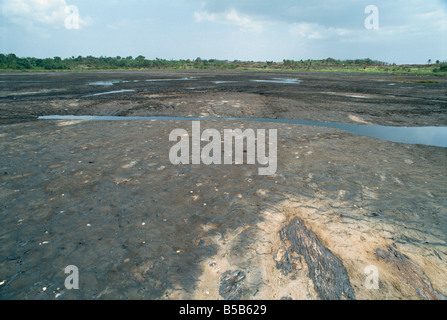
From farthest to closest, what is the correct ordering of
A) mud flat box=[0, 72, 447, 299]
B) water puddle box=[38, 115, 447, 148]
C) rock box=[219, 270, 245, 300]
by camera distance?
water puddle box=[38, 115, 447, 148], mud flat box=[0, 72, 447, 299], rock box=[219, 270, 245, 300]

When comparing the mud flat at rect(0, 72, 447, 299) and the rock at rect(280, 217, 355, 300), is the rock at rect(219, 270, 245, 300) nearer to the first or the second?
the mud flat at rect(0, 72, 447, 299)

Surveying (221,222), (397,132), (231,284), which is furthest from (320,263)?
(397,132)

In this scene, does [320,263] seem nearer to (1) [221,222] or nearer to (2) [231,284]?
(2) [231,284]

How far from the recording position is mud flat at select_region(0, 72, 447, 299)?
3.21m

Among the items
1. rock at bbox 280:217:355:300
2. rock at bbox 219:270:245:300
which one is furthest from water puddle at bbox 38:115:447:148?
rock at bbox 219:270:245:300

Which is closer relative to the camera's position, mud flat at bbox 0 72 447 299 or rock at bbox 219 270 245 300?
rock at bbox 219 270 245 300

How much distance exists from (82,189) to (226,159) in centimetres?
413

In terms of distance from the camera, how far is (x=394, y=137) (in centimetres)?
1036

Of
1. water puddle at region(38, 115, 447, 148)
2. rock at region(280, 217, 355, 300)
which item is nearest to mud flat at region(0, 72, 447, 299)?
rock at region(280, 217, 355, 300)

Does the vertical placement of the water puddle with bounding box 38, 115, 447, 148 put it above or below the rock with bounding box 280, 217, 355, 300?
above

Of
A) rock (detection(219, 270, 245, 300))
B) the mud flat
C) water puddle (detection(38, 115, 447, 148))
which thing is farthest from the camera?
water puddle (detection(38, 115, 447, 148))

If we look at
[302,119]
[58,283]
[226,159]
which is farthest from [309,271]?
[302,119]

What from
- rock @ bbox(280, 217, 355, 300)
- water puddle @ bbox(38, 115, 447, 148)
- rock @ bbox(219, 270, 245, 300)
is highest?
water puddle @ bbox(38, 115, 447, 148)

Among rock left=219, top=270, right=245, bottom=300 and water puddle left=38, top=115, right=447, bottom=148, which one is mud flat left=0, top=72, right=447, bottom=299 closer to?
rock left=219, top=270, right=245, bottom=300
